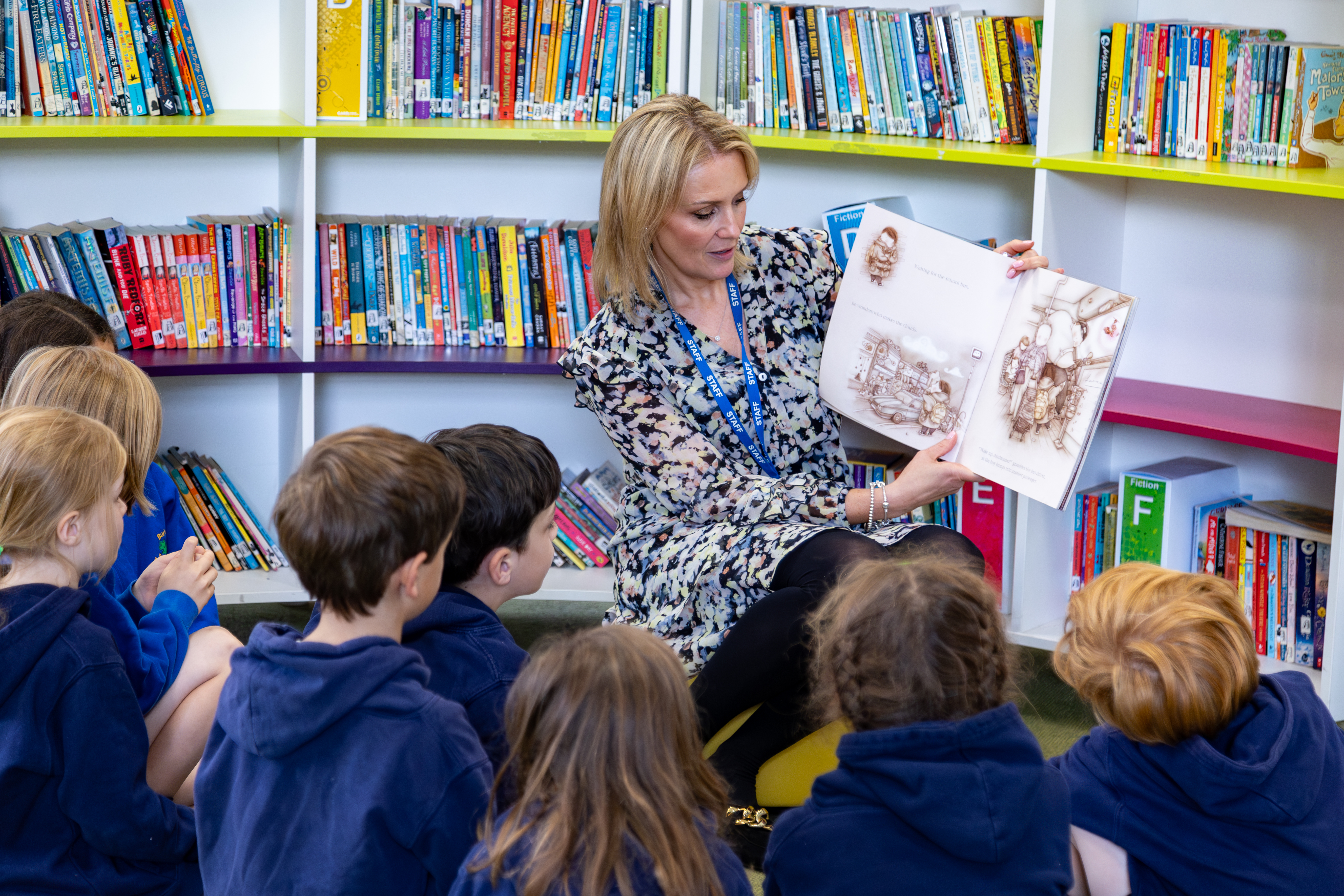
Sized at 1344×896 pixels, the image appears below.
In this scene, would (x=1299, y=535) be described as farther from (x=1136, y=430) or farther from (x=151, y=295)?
(x=151, y=295)

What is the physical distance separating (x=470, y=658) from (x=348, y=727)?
11.0 inches

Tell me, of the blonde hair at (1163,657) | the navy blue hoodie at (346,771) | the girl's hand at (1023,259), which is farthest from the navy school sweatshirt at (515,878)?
the girl's hand at (1023,259)

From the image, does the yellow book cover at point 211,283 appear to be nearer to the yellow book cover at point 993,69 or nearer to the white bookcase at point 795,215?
the white bookcase at point 795,215

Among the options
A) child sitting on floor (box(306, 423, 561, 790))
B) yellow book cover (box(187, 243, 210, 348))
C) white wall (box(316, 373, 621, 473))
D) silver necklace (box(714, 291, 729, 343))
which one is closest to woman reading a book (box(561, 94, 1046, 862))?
silver necklace (box(714, 291, 729, 343))

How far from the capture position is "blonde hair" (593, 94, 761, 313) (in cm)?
210

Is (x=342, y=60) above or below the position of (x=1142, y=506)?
above

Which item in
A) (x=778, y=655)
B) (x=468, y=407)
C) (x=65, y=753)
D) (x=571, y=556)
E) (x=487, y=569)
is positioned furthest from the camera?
(x=468, y=407)

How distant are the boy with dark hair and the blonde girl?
1.44ft

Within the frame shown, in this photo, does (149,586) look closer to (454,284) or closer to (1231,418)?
(454,284)

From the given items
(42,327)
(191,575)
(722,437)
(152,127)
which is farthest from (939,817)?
(152,127)

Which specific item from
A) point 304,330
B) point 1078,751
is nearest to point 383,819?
point 1078,751

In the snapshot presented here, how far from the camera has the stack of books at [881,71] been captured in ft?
8.64

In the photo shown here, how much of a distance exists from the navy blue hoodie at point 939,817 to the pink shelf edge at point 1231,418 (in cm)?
112

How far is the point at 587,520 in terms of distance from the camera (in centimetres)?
302
